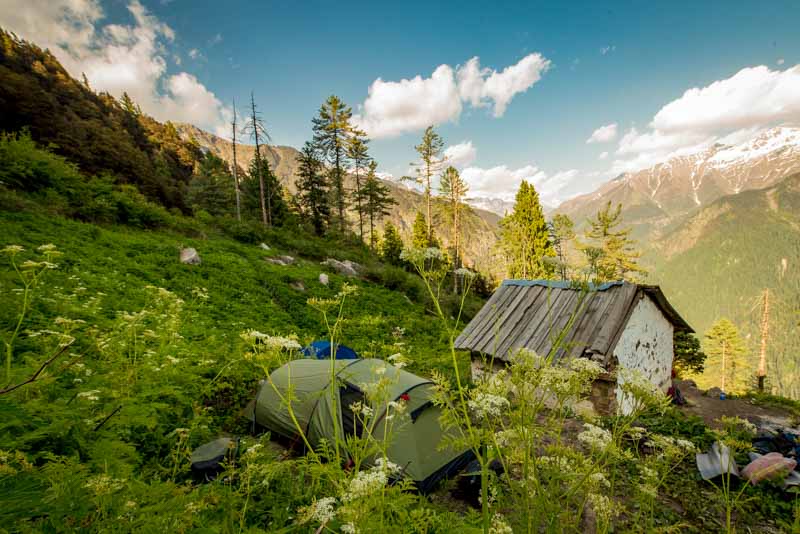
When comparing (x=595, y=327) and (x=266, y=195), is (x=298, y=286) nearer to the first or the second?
(x=595, y=327)

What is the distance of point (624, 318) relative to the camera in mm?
9148

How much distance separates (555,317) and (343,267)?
16669mm

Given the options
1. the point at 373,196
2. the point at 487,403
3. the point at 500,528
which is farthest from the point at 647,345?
the point at 373,196

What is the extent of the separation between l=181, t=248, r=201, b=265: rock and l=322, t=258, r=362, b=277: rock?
31.0 feet

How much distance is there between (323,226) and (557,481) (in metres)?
37.5

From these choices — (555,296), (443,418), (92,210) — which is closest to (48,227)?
(92,210)

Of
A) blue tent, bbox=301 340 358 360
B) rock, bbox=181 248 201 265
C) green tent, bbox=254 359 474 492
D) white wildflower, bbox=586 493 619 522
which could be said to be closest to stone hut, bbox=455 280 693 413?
green tent, bbox=254 359 474 492

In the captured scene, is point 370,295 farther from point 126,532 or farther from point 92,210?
point 126,532

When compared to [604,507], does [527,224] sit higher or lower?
higher

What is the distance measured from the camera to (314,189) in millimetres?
36188

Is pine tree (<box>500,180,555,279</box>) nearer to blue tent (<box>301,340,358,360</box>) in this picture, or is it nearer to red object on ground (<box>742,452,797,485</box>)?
blue tent (<box>301,340,358,360</box>)

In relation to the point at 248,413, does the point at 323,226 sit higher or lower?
higher

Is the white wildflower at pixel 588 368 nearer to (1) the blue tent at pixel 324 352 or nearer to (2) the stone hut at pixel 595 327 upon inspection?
(2) the stone hut at pixel 595 327

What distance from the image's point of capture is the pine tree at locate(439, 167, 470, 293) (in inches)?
1316
